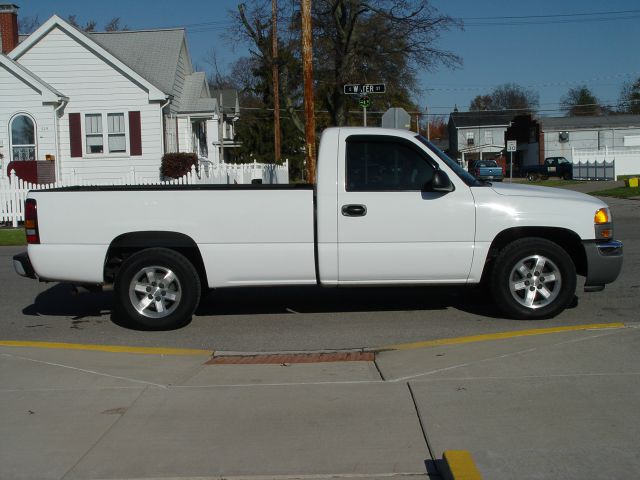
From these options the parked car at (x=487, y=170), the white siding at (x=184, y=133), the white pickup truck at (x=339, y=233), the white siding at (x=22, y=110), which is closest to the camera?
the white pickup truck at (x=339, y=233)

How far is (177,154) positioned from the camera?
27641 millimetres

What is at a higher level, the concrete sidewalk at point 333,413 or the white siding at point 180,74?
the white siding at point 180,74

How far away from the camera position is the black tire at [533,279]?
8.02m

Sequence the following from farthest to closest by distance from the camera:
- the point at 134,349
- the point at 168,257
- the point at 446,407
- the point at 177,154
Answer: the point at 177,154 → the point at 168,257 → the point at 134,349 → the point at 446,407

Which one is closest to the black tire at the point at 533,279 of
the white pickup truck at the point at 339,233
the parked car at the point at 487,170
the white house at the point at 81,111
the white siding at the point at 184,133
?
the white pickup truck at the point at 339,233

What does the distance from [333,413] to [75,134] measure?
23.8 metres

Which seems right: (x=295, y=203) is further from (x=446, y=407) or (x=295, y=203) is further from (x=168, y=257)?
(x=446, y=407)

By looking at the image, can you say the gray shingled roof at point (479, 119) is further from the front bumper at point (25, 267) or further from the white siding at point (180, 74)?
the front bumper at point (25, 267)

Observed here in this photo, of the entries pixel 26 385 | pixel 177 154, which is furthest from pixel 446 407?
pixel 177 154

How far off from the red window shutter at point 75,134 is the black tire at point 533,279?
71.7 ft

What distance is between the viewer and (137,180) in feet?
88.6

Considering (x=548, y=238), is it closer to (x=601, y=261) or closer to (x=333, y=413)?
(x=601, y=261)

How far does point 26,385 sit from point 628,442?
4.52m

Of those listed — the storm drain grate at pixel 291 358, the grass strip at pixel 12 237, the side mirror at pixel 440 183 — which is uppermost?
the side mirror at pixel 440 183
